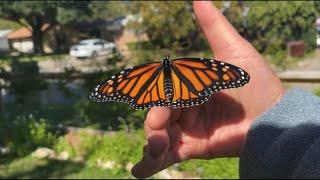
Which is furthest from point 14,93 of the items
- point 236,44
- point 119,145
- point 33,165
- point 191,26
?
point 191,26

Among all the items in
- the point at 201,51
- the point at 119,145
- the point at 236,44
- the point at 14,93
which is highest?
the point at 236,44

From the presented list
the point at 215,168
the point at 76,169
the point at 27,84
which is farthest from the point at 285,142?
the point at 27,84

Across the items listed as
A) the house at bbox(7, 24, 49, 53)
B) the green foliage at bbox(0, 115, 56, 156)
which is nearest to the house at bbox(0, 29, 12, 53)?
the house at bbox(7, 24, 49, 53)

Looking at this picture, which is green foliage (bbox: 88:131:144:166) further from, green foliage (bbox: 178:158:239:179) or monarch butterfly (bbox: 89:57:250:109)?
monarch butterfly (bbox: 89:57:250:109)

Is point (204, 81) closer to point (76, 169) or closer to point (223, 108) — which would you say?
point (223, 108)

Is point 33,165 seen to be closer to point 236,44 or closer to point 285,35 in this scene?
point 236,44

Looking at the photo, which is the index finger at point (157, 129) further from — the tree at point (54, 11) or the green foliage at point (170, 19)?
the green foliage at point (170, 19)
